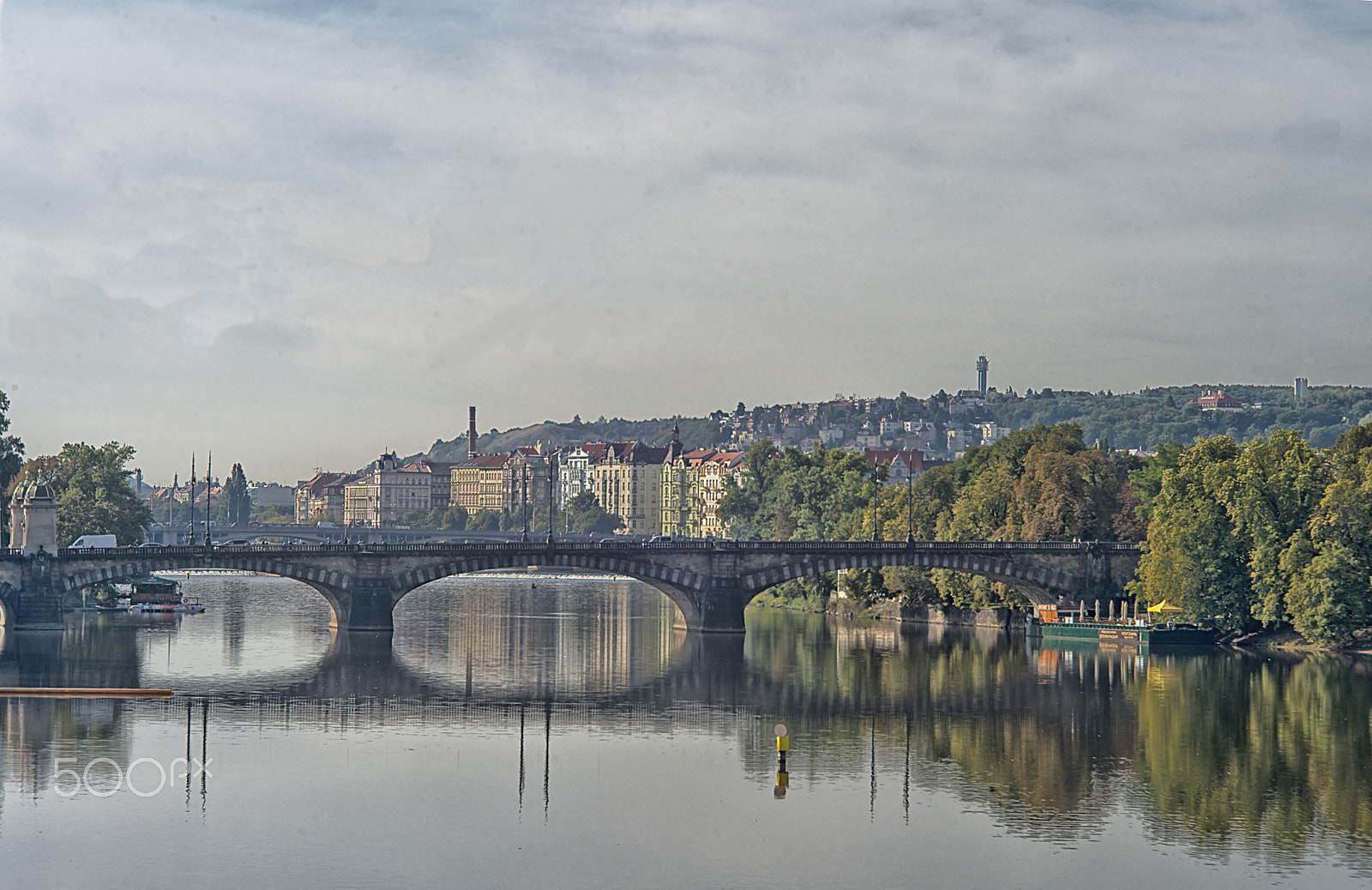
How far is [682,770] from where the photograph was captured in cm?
4112

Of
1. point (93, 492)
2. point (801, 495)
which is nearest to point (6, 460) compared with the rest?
point (93, 492)

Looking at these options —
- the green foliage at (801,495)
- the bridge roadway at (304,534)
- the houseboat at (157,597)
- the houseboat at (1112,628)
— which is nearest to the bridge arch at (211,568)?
the houseboat at (157,597)

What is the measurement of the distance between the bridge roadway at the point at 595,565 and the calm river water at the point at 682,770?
18.1 ft

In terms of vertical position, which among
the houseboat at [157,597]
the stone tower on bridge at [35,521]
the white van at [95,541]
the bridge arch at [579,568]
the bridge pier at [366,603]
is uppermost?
the stone tower on bridge at [35,521]

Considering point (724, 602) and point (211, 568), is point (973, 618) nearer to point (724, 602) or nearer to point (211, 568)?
point (724, 602)

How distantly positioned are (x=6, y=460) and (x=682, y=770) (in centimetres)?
6379

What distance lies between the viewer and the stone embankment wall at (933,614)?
87375 millimetres

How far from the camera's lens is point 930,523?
95.6 meters

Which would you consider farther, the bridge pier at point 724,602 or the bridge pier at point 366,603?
the bridge pier at point 724,602

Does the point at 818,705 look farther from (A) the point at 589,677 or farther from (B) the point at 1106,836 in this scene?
(B) the point at 1106,836

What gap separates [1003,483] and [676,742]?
48.8 meters

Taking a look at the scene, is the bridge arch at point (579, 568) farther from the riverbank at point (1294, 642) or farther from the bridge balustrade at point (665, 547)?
the riverbank at point (1294, 642)

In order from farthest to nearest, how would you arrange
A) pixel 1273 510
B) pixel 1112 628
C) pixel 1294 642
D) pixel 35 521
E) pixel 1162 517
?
pixel 1162 517 → pixel 1112 628 → pixel 35 521 → pixel 1273 510 → pixel 1294 642

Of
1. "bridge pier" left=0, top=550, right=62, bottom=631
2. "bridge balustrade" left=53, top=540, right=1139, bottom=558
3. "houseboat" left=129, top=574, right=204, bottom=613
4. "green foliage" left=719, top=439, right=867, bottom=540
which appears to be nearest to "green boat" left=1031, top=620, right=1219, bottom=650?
"bridge balustrade" left=53, top=540, right=1139, bottom=558
